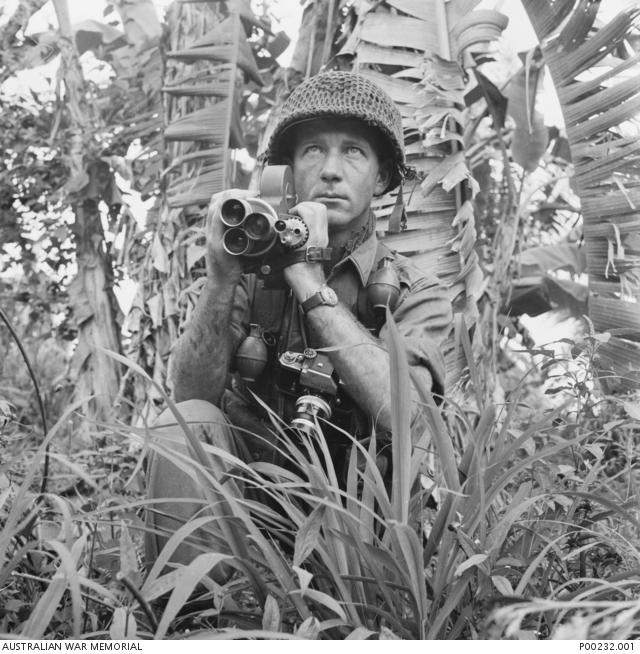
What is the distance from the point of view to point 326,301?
8.87 ft

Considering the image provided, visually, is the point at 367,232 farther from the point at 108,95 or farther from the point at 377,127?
the point at 108,95

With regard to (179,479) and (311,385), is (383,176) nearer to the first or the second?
(311,385)

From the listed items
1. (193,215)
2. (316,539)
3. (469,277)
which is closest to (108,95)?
(193,215)

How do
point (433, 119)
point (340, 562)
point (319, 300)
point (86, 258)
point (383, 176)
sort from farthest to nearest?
point (86, 258), point (433, 119), point (383, 176), point (319, 300), point (340, 562)

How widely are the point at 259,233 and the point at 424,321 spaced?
0.60 m

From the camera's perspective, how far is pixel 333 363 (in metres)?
2.69

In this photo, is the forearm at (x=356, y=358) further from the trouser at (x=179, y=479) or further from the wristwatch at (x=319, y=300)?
the trouser at (x=179, y=479)

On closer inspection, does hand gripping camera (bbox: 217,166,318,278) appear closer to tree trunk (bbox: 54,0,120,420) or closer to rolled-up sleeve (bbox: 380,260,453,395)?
rolled-up sleeve (bbox: 380,260,453,395)

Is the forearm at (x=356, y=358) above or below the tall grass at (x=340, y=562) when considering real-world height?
above

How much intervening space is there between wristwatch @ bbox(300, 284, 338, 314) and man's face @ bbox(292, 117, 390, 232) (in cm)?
35

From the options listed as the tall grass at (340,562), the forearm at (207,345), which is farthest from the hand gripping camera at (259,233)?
the tall grass at (340,562)

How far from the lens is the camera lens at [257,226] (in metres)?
2.65

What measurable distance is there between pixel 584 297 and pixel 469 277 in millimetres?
2115

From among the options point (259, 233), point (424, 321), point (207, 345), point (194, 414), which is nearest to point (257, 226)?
point (259, 233)
